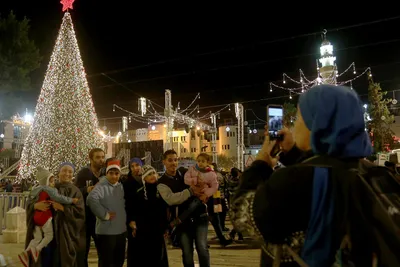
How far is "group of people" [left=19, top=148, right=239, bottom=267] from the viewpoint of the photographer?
17.2 ft

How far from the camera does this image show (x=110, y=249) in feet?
17.2

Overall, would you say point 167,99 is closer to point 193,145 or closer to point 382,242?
point 382,242

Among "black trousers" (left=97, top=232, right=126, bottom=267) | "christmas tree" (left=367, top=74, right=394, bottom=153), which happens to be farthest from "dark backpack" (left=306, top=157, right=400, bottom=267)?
"christmas tree" (left=367, top=74, right=394, bottom=153)

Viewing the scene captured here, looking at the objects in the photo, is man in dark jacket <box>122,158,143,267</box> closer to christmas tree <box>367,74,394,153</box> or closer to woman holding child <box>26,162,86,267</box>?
woman holding child <box>26,162,86,267</box>

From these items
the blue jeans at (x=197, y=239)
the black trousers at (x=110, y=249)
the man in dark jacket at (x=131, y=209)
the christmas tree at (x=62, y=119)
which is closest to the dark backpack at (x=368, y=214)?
the blue jeans at (x=197, y=239)

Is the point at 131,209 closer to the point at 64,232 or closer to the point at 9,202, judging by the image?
the point at 64,232

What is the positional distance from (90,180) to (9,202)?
597 centimetres

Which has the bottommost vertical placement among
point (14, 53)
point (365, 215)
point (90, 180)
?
point (90, 180)

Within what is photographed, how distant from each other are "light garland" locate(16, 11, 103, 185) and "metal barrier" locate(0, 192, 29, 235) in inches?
167

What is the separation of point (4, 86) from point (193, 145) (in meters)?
50.7

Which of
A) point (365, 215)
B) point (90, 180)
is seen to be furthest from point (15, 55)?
→ point (365, 215)

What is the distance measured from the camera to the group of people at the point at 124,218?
524 centimetres

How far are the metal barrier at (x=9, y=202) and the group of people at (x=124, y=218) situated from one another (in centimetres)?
565

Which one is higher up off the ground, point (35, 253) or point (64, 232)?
point (64, 232)
